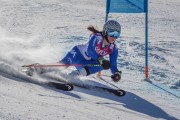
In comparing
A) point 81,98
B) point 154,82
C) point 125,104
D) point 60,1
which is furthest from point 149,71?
point 60,1

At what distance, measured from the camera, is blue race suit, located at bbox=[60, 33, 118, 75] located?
6.64m

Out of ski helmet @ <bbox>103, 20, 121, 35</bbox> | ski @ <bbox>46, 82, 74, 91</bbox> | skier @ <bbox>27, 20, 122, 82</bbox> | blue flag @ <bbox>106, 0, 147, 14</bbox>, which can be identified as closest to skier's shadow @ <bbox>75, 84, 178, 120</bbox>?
ski @ <bbox>46, 82, 74, 91</bbox>

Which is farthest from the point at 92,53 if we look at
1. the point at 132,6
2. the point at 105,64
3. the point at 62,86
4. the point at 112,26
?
the point at 62,86

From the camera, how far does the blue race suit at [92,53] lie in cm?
664

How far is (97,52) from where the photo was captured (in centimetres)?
672

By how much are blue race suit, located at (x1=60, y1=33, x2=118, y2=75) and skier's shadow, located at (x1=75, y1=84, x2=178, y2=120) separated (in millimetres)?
641

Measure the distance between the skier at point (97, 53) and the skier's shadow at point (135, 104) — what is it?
433 mm

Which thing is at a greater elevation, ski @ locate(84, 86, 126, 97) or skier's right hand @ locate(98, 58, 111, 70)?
skier's right hand @ locate(98, 58, 111, 70)

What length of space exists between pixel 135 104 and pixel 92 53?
4.41ft

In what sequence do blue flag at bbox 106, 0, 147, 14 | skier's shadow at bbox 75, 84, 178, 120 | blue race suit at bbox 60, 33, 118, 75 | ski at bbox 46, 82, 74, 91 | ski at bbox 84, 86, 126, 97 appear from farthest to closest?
1. blue flag at bbox 106, 0, 147, 14
2. blue race suit at bbox 60, 33, 118, 75
3. ski at bbox 84, 86, 126, 97
4. ski at bbox 46, 82, 74, 91
5. skier's shadow at bbox 75, 84, 178, 120

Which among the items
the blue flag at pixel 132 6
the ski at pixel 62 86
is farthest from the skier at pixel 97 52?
the ski at pixel 62 86

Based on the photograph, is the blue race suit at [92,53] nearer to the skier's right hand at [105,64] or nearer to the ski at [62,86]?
the skier's right hand at [105,64]

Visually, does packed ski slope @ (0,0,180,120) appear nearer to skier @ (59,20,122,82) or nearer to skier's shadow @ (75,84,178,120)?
skier's shadow @ (75,84,178,120)

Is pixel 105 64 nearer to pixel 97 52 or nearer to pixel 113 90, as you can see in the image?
pixel 97 52
